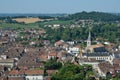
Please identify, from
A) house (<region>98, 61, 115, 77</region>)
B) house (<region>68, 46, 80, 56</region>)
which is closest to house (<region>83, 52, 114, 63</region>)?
house (<region>68, 46, 80, 56</region>)

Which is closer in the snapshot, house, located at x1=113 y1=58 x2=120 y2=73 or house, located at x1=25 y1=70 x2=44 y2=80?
house, located at x1=25 y1=70 x2=44 y2=80

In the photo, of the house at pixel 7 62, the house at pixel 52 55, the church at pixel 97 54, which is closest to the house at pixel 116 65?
the church at pixel 97 54

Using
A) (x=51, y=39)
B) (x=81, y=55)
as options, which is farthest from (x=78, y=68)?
(x=51, y=39)

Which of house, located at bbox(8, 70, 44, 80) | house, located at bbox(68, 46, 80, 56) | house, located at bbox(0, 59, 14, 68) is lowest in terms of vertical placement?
house, located at bbox(68, 46, 80, 56)

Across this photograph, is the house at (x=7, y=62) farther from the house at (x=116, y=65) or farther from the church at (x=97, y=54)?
the house at (x=116, y=65)

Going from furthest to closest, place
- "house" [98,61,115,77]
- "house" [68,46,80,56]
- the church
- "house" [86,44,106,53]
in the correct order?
"house" [68,46,80,56], "house" [86,44,106,53], the church, "house" [98,61,115,77]

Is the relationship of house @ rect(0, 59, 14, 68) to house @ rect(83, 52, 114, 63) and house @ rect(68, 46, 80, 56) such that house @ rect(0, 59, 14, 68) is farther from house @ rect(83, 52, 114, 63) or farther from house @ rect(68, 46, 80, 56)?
house @ rect(68, 46, 80, 56)

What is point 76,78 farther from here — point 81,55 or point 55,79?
point 81,55

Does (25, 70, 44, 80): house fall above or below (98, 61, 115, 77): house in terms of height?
above

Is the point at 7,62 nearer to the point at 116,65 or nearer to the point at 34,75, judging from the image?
the point at 34,75

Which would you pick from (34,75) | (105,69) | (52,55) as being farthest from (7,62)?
(105,69)

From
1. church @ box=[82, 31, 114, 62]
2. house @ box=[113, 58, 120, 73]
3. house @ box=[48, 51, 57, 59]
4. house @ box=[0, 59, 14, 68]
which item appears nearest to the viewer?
house @ box=[113, 58, 120, 73]
